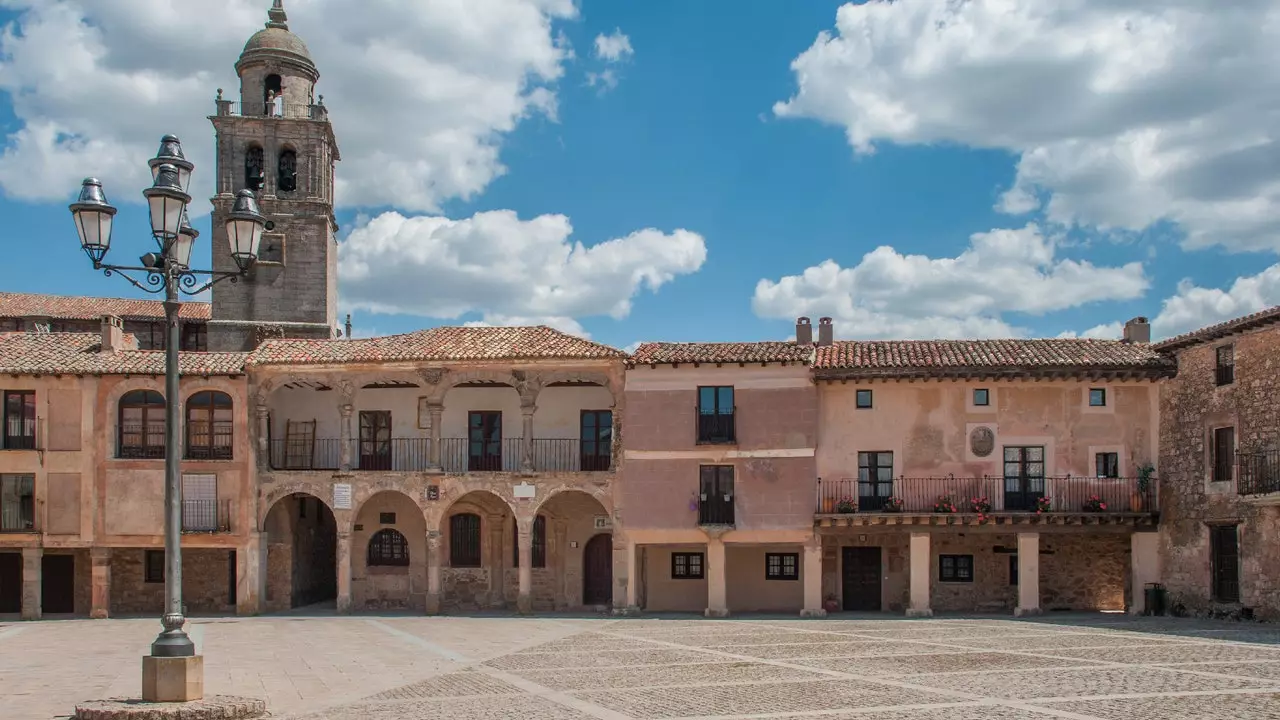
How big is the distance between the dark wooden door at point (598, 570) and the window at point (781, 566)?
4.80m

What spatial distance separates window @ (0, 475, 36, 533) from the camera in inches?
1388

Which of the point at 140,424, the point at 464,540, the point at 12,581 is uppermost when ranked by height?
the point at 140,424

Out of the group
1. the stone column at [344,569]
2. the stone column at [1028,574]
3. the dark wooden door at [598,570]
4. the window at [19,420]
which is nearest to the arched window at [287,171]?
the window at [19,420]

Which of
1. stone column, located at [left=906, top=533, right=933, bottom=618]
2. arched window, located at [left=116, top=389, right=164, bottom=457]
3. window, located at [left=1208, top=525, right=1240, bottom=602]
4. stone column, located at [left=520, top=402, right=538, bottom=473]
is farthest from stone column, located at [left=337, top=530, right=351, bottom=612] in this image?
window, located at [left=1208, top=525, right=1240, bottom=602]

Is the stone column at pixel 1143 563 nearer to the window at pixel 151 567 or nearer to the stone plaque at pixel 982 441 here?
the stone plaque at pixel 982 441

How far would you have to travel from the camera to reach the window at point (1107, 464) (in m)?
33.3

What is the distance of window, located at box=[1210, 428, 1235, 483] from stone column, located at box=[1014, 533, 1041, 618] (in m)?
4.83

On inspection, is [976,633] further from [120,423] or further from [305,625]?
[120,423]

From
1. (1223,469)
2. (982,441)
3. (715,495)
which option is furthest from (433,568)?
(1223,469)

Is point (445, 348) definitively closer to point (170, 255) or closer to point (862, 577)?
point (862, 577)

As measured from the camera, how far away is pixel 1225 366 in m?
30.2

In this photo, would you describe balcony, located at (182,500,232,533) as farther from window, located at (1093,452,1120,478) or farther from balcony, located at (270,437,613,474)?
window, located at (1093,452,1120,478)

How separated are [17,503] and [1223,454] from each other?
110 ft

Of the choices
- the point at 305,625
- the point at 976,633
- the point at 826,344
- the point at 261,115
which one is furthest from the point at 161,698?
the point at 261,115
